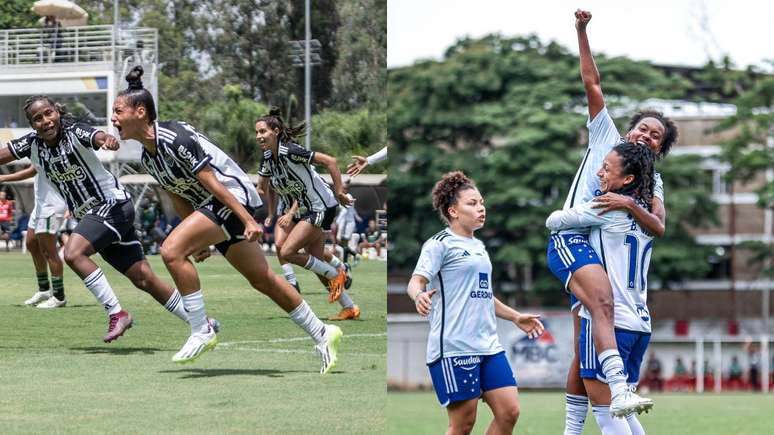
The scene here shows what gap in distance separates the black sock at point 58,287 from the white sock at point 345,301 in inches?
56.9

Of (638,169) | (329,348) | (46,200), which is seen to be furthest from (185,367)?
(638,169)

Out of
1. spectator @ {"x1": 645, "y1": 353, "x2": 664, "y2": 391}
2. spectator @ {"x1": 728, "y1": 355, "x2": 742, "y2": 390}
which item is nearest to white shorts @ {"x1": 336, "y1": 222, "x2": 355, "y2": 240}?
spectator @ {"x1": 645, "y1": 353, "x2": 664, "y2": 391}

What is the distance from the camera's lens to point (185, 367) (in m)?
6.59

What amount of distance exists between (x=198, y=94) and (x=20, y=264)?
49.3 inches

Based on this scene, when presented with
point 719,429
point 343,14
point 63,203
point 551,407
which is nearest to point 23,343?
point 63,203

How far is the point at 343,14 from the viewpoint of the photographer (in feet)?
23.0

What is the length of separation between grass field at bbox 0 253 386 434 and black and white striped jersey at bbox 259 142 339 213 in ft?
1.30

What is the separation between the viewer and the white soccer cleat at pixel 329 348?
259 inches

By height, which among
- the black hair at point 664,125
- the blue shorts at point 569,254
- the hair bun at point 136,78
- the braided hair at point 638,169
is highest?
the hair bun at point 136,78

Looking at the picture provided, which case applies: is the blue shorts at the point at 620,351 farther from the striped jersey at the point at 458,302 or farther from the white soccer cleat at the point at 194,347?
the white soccer cleat at the point at 194,347

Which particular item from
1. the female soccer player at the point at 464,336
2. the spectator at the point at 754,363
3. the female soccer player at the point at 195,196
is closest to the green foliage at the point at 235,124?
the female soccer player at the point at 195,196

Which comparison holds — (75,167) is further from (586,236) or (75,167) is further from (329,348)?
(586,236)

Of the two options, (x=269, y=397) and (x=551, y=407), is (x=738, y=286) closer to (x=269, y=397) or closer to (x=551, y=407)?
(x=551, y=407)

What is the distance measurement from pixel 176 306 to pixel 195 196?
711 millimetres
